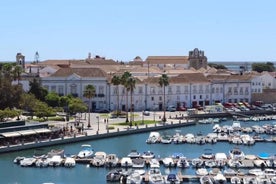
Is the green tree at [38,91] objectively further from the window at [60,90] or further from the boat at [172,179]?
the boat at [172,179]

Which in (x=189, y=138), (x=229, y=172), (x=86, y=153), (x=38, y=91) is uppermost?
(x=38, y=91)

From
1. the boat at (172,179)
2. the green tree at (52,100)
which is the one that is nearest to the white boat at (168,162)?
the boat at (172,179)

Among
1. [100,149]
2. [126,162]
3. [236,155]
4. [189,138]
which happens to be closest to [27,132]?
[100,149]

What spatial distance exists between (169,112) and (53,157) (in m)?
43.8

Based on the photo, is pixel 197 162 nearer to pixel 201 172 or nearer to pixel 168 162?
pixel 168 162

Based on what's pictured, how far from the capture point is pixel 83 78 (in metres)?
91.9

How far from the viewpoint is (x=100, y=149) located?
5888cm

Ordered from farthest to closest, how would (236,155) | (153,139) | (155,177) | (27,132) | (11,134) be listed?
(153,139), (27,132), (11,134), (236,155), (155,177)

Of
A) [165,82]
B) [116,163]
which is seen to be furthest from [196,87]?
[116,163]

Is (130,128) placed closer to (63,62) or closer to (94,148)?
(94,148)

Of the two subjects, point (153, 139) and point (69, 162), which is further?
point (153, 139)

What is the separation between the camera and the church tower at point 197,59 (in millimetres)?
133750

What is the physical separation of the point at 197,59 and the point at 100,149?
78.0 m

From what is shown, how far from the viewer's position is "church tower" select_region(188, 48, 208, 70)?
134 metres
